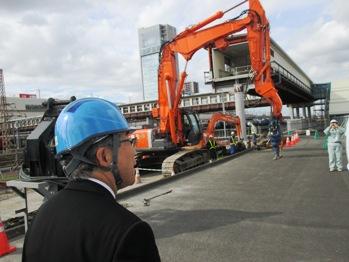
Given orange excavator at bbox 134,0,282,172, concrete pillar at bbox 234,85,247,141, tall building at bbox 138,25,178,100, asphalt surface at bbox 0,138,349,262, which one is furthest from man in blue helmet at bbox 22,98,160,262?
tall building at bbox 138,25,178,100

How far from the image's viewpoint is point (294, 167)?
16.7 m

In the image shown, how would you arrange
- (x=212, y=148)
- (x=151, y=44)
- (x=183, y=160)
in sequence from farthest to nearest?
(x=151, y=44), (x=212, y=148), (x=183, y=160)

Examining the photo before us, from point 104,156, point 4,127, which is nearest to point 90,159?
point 104,156

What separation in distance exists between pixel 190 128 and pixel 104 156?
1887 centimetres

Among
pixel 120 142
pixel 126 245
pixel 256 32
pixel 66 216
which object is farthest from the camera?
pixel 256 32

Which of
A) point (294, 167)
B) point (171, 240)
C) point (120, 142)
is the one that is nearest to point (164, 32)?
point (294, 167)

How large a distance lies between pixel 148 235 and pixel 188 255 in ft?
16.6

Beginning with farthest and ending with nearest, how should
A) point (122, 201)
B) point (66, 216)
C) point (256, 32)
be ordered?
point (256, 32), point (122, 201), point (66, 216)

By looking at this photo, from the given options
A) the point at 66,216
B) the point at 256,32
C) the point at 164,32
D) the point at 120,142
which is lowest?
the point at 66,216

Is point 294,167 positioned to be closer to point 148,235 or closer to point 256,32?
point 256,32

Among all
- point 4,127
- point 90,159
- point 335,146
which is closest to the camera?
point 90,159

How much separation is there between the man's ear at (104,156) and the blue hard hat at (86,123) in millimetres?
75

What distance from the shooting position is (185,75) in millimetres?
19750

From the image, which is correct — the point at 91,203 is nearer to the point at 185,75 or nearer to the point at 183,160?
the point at 183,160
